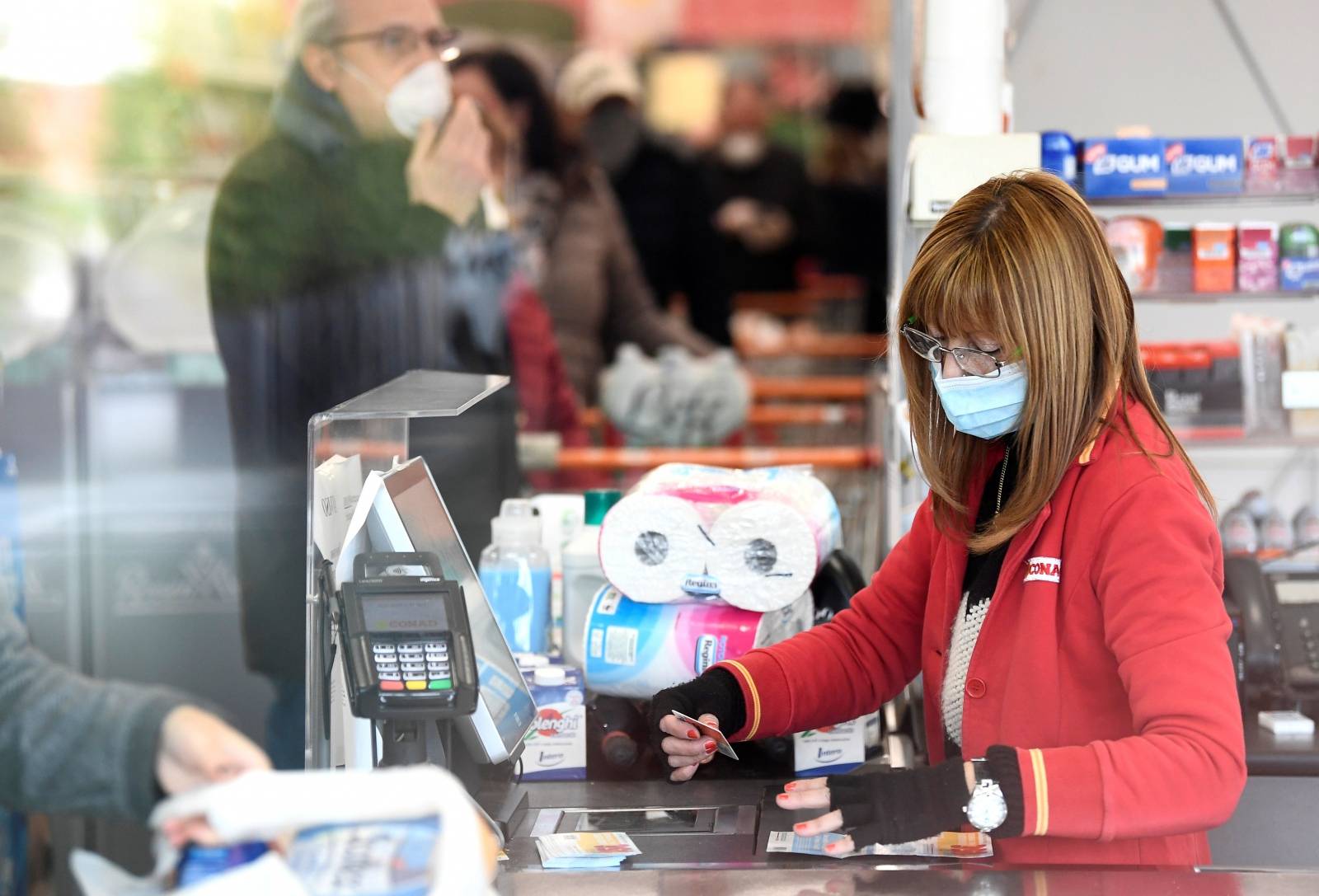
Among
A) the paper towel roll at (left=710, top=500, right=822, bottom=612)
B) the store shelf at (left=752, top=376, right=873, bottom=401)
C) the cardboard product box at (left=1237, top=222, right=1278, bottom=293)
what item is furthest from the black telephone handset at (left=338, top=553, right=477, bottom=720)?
the store shelf at (left=752, top=376, right=873, bottom=401)

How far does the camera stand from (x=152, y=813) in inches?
47.4

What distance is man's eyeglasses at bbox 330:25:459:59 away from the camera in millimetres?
3297

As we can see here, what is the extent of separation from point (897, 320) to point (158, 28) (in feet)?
10.4

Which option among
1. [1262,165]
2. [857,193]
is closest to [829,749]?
[1262,165]

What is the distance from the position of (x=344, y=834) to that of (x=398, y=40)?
258 centimetres

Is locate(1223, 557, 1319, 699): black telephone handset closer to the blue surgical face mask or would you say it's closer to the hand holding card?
the blue surgical face mask

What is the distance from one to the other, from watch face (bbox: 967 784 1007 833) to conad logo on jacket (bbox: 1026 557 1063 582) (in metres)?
0.31

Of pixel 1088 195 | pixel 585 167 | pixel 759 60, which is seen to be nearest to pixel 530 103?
pixel 585 167

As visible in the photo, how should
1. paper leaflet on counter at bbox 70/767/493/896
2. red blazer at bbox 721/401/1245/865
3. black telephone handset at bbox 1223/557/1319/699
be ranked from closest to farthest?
paper leaflet on counter at bbox 70/767/493/896 < red blazer at bbox 721/401/1245/865 < black telephone handset at bbox 1223/557/1319/699

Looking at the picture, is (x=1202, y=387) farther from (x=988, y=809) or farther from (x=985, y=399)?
(x=988, y=809)

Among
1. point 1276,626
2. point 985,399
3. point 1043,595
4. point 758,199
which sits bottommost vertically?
point 1276,626

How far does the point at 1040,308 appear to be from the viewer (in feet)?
5.52

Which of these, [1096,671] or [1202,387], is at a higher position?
[1202,387]

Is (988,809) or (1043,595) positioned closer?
(988,809)
